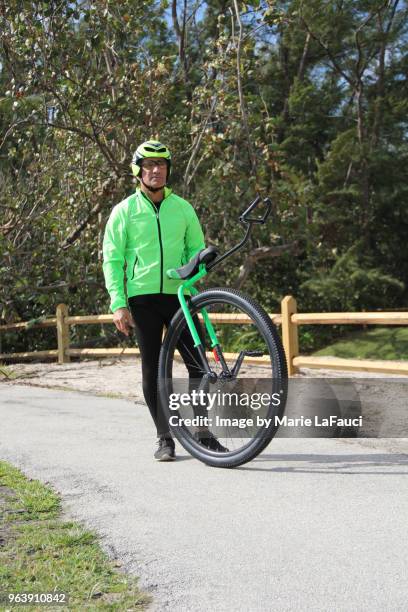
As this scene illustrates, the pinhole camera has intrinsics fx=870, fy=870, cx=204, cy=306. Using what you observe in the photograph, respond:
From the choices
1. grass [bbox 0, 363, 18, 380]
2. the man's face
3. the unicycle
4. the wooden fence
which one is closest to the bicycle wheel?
the unicycle

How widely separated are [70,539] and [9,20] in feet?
35.0

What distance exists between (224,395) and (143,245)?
107cm

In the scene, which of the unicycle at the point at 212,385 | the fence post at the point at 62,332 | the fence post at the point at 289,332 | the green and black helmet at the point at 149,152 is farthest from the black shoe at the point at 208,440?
the fence post at the point at 62,332

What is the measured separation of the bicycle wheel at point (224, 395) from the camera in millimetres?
4867

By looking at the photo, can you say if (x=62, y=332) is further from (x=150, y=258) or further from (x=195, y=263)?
(x=195, y=263)

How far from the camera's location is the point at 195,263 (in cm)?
527

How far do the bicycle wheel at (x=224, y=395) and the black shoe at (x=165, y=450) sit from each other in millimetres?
77

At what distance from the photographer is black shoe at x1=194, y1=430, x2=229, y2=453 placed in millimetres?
5277

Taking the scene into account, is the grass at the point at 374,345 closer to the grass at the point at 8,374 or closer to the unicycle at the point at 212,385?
the grass at the point at 8,374

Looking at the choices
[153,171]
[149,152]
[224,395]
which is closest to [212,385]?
[224,395]

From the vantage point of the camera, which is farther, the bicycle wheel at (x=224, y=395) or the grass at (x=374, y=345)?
the grass at (x=374, y=345)

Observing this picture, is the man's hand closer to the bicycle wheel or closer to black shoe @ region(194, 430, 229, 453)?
the bicycle wheel

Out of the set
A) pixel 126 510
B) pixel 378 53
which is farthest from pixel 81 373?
pixel 378 53

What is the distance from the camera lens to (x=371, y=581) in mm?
3199
